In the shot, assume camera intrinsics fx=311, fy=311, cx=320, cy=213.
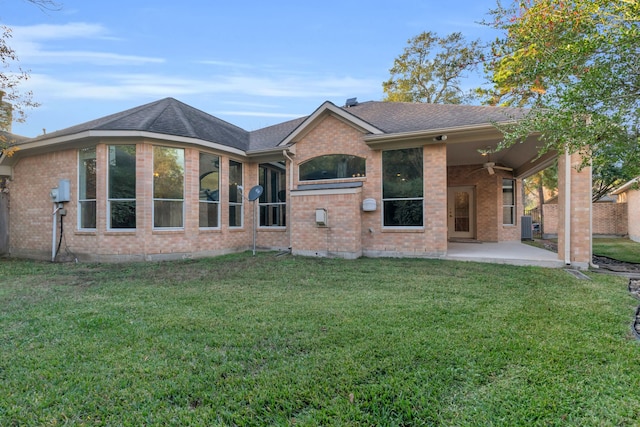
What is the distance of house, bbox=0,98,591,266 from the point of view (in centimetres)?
838

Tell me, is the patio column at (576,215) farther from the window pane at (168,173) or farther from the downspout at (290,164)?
the window pane at (168,173)

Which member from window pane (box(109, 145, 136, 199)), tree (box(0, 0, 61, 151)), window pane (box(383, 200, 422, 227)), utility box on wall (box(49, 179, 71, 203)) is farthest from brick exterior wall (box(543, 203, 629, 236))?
tree (box(0, 0, 61, 151))

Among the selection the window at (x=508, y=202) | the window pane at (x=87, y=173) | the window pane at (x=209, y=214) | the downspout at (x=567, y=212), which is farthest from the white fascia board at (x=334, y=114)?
the window at (x=508, y=202)

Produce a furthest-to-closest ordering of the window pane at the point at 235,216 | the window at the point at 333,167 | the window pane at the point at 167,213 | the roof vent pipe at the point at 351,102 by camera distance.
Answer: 1. the roof vent pipe at the point at 351,102
2. the window pane at the point at 235,216
3. the window at the point at 333,167
4. the window pane at the point at 167,213

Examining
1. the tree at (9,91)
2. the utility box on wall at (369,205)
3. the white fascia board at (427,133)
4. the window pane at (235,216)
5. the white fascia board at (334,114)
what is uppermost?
the tree at (9,91)

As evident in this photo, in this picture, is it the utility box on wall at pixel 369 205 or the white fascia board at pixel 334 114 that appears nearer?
the white fascia board at pixel 334 114

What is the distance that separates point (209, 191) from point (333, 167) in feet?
12.9

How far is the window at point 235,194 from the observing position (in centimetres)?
1038

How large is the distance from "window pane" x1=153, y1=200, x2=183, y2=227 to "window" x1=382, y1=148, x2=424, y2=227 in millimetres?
5935

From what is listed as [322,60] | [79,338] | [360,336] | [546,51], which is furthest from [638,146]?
[322,60]

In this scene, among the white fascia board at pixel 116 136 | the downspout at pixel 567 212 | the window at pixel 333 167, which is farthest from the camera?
the window at pixel 333 167

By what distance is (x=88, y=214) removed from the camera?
874 centimetres

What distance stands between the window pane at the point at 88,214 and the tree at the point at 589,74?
1008 cm

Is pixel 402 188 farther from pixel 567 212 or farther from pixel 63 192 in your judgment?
pixel 63 192
